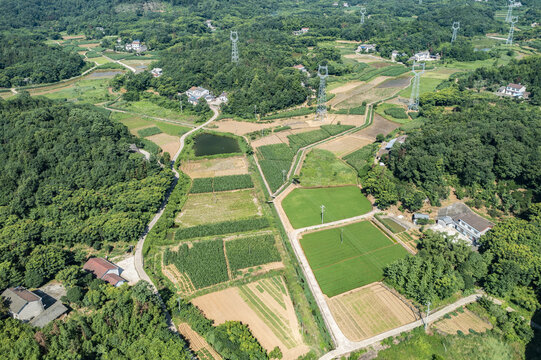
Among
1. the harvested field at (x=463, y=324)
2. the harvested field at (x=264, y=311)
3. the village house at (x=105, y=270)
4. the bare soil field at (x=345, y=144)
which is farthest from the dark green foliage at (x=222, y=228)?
the bare soil field at (x=345, y=144)

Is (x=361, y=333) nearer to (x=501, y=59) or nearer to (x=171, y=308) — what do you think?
(x=171, y=308)

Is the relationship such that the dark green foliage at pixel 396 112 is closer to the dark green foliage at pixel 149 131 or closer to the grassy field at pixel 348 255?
the grassy field at pixel 348 255

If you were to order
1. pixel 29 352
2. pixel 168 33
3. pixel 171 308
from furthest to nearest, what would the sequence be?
pixel 168 33 → pixel 171 308 → pixel 29 352

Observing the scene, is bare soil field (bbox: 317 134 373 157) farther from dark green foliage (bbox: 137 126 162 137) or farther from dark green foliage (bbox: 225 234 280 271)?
dark green foliage (bbox: 137 126 162 137)

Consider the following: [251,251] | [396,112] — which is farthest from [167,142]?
[396,112]

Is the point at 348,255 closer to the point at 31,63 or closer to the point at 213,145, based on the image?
the point at 213,145

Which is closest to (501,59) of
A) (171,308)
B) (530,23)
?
(530,23)
